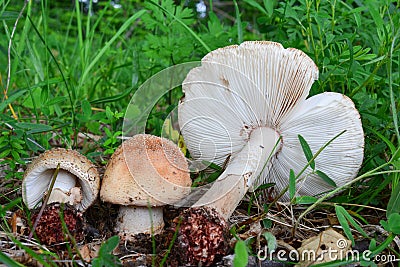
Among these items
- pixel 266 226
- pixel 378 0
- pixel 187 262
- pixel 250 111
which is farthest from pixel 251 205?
pixel 378 0

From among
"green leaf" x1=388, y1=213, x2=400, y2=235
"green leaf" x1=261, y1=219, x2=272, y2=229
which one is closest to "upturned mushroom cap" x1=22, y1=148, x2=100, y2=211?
"green leaf" x1=261, y1=219, x2=272, y2=229

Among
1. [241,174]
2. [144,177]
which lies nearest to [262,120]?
[241,174]

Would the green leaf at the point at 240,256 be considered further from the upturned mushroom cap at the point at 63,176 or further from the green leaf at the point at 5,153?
the green leaf at the point at 5,153

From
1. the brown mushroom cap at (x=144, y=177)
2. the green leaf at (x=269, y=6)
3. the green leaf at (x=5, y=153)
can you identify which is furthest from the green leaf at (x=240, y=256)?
the green leaf at (x=269, y=6)

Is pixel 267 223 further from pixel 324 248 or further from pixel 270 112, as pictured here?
pixel 270 112

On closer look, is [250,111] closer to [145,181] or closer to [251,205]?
[251,205]

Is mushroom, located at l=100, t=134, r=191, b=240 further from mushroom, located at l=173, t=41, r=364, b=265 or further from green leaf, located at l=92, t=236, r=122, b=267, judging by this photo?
green leaf, located at l=92, t=236, r=122, b=267

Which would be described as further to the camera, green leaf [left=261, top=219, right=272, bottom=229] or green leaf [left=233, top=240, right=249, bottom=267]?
green leaf [left=261, top=219, right=272, bottom=229]
